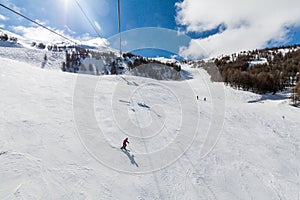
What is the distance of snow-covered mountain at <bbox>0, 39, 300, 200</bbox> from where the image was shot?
7.12 m

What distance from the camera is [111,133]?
11.9m

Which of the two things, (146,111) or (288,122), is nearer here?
(146,111)

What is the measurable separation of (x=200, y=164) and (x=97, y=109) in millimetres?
9900

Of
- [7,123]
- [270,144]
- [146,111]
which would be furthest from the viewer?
[146,111]

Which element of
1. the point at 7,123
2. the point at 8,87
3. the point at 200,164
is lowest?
the point at 200,164

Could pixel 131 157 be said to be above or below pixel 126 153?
below

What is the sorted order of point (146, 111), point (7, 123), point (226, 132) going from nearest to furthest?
point (7, 123) < point (226, 132) < point (146, 111)

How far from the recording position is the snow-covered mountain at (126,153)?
280 inches

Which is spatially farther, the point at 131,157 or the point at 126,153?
the point at 126,153

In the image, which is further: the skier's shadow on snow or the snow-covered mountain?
the skier's shadow on snow

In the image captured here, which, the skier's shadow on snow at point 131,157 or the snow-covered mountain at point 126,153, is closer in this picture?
the snow-covered mountain at point 126,153

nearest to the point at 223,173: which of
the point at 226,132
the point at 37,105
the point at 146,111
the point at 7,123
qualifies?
the point at 226,132

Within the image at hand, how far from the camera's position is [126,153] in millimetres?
10070

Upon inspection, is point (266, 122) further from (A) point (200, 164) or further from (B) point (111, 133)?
(B) point (111, 133)
